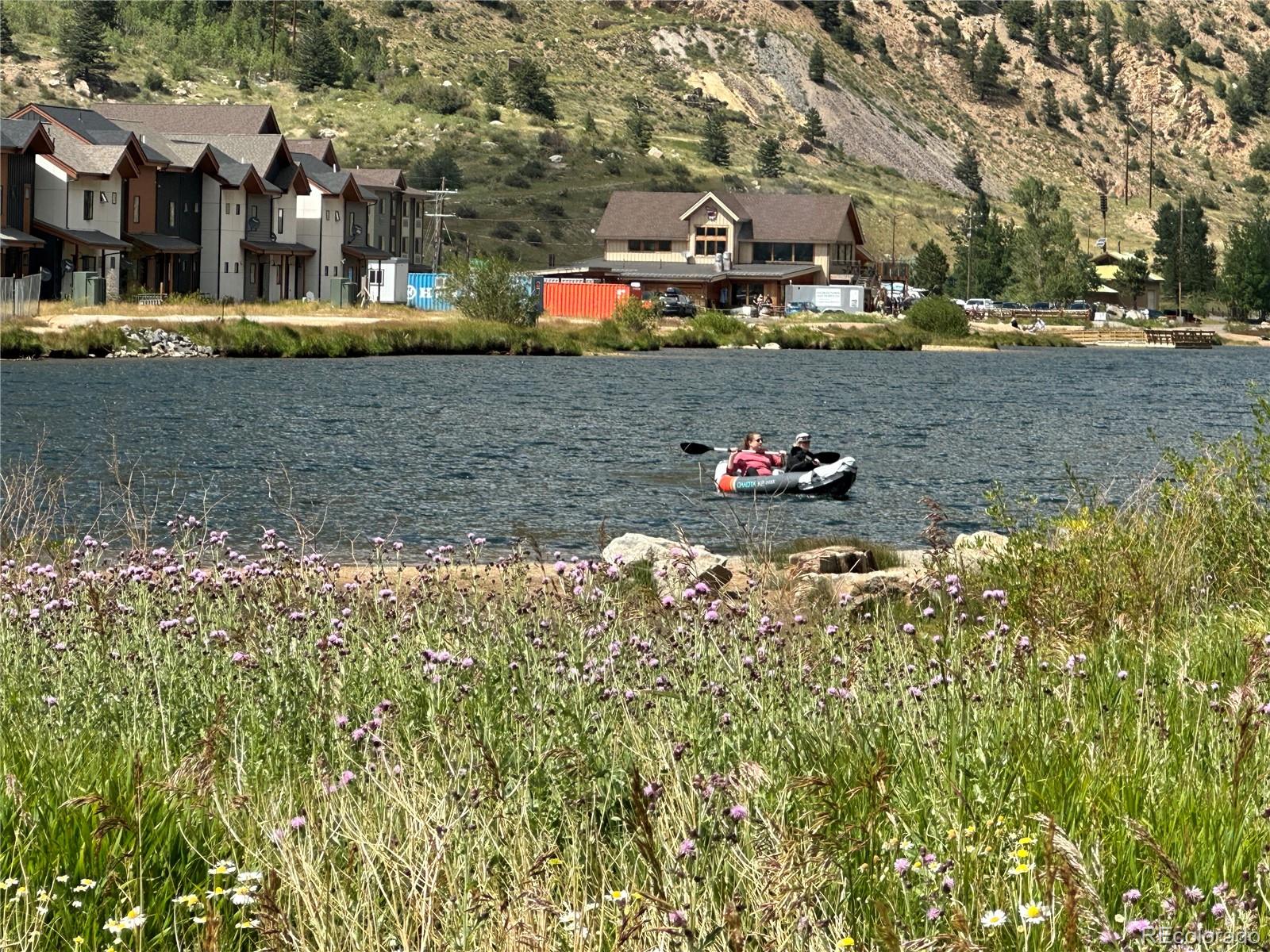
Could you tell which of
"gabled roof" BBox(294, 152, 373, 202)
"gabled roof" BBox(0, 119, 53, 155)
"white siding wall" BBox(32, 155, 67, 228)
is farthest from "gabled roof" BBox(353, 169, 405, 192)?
"white siding wall" BBox(32, 155, 67, 228)

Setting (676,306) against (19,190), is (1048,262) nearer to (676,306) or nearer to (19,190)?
(676,306)

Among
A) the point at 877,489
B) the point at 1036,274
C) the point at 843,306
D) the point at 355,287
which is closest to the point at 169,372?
the point at 877,489

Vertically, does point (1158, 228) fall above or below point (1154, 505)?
above

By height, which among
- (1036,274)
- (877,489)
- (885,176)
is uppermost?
(885,176)

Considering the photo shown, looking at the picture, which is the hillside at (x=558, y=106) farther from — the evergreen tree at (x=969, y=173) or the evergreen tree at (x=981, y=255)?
the evergreen tree at (x=981, y=255)

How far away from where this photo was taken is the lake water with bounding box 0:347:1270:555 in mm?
26500

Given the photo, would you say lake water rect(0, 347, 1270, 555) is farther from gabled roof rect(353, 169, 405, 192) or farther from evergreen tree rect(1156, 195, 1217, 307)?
evergreen tree rect(1156, 195, 1217, 307)

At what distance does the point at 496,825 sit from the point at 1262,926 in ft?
7.52

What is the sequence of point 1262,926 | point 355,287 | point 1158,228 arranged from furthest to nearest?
point 1158,228 < point 355,287 < point 1262,926

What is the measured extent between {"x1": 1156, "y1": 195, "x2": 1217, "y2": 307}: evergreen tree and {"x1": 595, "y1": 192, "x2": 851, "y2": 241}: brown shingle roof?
1442 inches

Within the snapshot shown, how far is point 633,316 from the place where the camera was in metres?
87.4

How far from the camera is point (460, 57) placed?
562 ft

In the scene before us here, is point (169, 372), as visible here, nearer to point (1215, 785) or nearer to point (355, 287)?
point (355, 287)

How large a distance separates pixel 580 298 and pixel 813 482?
233 ft
